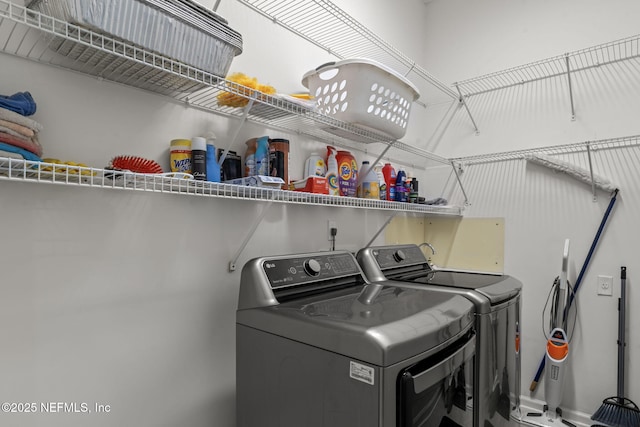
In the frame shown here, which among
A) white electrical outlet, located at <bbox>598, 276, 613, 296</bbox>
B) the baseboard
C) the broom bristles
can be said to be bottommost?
the baseboard

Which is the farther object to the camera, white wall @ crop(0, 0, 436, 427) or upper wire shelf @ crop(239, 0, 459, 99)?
upper wire shelf @ crop(239, 0, 459, 99)

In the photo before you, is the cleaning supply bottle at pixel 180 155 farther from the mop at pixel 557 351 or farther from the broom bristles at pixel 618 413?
the broom bristles at pixel 618 413

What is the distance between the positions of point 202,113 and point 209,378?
1.07 metres

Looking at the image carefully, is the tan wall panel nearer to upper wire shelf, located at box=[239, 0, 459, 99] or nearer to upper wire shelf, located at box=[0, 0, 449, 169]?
upper wire shelf, located at box=[239, 0, 459, 99]

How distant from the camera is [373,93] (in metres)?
1.64

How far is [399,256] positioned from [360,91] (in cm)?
95

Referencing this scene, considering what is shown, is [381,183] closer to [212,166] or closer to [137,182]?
[212,166]

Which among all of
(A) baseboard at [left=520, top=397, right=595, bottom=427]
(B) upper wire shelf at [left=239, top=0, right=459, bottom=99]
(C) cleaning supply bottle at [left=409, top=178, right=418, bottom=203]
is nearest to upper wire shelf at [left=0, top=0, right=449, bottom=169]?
(B) upper wire shelf at [left=239, top=0, right=459, bottom=99]

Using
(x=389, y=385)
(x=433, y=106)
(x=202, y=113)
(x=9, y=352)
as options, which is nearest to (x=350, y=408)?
(x=389, y=385)

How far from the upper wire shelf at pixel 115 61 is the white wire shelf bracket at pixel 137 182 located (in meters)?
0.30

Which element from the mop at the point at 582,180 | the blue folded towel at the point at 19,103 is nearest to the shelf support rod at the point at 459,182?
the mop at the point at 582,180

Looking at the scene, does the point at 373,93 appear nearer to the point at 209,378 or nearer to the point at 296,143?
the point at 296,143

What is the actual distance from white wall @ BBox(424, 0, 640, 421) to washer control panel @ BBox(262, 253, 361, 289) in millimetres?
1584

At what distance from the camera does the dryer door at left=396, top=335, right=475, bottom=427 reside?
3.18ft
